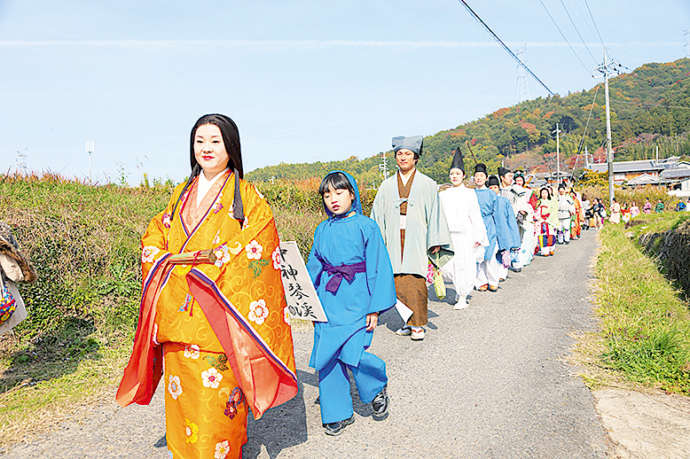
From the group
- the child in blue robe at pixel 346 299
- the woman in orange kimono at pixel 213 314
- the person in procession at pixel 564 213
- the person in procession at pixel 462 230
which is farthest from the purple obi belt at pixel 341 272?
the person in procession at pixel 564 213

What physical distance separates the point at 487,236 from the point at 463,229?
4.01 ft

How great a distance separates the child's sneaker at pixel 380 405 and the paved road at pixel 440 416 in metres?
0.06

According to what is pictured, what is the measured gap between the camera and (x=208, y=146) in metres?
2.87

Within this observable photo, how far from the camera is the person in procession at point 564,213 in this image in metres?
17.8

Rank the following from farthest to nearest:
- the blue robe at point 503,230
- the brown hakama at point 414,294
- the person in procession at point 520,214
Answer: the person in procession at point 520,214
the blue robe at point 503,230
the brown hakama at point 414,294

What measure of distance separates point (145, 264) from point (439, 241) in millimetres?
3799

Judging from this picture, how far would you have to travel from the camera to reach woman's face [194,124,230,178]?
288cm

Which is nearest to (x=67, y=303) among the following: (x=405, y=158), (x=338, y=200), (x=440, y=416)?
(x=338, y=200)

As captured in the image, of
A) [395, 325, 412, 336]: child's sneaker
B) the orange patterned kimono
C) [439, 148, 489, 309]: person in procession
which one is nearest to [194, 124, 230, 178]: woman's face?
the orange patterned kimono

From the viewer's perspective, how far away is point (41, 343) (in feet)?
17.9

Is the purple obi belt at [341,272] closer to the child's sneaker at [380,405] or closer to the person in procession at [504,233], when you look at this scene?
the child's sneaker at [380,405]

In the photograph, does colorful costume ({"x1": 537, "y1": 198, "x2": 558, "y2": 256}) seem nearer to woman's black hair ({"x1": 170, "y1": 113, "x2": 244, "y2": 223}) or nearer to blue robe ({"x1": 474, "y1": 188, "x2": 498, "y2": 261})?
blue robe ({"x1": 474, "y1": 188, "x2": 498, "y2": 261})

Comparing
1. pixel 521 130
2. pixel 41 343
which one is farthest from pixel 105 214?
pixel 521 130

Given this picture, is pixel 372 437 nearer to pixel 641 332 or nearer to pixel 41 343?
pixel 641 332
